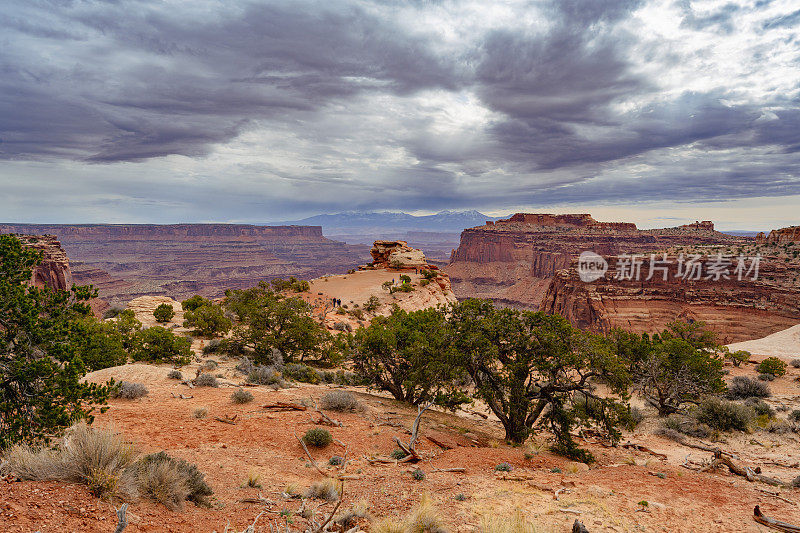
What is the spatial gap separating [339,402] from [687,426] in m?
16.8

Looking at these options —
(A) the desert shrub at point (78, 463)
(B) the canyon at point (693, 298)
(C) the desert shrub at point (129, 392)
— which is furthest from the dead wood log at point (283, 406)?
(B) the canyon at point (693, 298)

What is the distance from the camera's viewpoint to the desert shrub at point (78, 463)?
505 centimetres

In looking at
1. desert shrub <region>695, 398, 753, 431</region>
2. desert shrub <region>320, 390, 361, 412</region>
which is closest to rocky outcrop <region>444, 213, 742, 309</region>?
desert shrub <region>695, 398, 753, 431</region>

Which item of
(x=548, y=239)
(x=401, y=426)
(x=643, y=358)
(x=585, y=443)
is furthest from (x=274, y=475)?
(x=548, y=239)

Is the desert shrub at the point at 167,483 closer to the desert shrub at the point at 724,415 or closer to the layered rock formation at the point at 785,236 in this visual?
the desert shrub at the point at 724,415

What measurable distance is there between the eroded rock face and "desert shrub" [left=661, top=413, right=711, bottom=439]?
52.8 meters

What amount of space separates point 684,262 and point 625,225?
77116mm

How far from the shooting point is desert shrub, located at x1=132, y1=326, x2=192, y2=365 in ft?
66.1

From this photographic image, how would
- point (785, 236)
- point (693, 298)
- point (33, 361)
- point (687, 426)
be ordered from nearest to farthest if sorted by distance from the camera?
point (33, 361), point (687, 426), point (693, 298), point (785, 236)

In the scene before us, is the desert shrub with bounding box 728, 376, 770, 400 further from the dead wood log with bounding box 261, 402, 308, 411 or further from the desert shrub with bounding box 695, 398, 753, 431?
the dead wood log with bounding box 261, 402, 308, 411

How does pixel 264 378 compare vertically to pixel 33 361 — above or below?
below

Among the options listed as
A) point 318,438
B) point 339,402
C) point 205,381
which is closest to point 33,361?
point 318,438

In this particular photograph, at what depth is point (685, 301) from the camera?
61.0 meters

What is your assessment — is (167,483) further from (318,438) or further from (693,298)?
(693,298)
